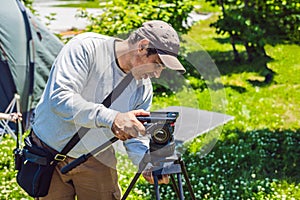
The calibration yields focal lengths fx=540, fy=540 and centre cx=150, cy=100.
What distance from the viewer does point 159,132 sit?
234 cm

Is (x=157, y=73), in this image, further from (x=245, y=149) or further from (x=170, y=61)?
(x=245, y=149)

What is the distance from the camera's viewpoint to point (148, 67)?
2420mm

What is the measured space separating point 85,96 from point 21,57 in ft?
12.9

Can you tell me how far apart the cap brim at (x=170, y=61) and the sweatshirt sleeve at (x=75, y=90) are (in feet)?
1.01

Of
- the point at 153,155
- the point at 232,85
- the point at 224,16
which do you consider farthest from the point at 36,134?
the point at 224,16

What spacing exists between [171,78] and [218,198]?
2432mm

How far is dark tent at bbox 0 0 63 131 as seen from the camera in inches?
244

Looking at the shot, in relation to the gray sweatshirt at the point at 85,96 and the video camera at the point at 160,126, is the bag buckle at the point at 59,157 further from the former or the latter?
the video camera at the point at 160,126

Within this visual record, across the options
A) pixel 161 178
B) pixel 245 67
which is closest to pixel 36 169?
pixel 161 178

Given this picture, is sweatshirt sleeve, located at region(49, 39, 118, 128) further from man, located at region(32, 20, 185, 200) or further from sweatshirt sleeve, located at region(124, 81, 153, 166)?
sweatshirt sleeve, located at region(124, 81, 153, 166)

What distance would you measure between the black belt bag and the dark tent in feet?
11.3

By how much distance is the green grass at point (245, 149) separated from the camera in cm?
476

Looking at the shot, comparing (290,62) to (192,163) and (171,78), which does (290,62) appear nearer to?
(192,163)

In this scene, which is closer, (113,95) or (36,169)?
(113,95)
